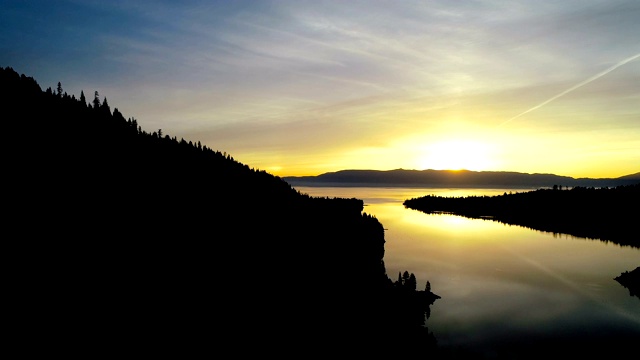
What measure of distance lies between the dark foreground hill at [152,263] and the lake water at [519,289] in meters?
9.05

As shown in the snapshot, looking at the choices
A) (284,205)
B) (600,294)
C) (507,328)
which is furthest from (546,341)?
(284,205)

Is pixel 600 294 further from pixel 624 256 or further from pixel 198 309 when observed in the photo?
pixel 198 309

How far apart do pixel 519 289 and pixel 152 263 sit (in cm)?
7876

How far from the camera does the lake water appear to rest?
62688 millimetres

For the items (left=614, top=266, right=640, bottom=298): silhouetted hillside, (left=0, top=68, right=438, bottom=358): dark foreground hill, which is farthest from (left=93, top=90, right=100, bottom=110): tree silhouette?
(left=614, top=266, right=640, bottom=298): silhouetted hillside

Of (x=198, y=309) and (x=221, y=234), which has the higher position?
(x=221, y=234)

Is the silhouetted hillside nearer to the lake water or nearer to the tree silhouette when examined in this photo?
the lake water

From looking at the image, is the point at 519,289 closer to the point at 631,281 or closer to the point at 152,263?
the point at 631,281

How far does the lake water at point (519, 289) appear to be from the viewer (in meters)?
62.7

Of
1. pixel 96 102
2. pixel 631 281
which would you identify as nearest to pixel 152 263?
pixel 96 102

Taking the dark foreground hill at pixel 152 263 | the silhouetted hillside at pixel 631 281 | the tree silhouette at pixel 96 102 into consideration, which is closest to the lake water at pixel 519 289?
the silhouetted hillside at pixel 631 281

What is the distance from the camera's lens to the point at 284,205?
356ft

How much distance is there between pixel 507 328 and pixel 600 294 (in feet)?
117

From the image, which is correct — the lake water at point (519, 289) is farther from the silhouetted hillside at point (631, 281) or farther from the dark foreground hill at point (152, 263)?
the dark foreground hill at point (152, 263)
